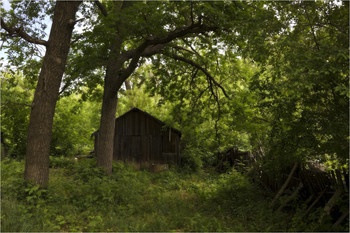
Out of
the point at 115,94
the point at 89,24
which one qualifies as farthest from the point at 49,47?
the point at 115,94

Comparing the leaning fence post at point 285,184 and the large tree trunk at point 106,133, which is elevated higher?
the large tree trunk at point 106,133

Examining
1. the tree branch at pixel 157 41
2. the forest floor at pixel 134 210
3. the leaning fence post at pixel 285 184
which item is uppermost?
the tree branch at pixel 157 41

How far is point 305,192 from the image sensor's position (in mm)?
8938

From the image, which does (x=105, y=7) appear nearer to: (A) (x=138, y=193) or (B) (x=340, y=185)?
(A) (x=138, y=193)

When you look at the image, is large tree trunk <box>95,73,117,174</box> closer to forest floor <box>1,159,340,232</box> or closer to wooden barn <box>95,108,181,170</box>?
forest floor <box>1,159,340,232</box>

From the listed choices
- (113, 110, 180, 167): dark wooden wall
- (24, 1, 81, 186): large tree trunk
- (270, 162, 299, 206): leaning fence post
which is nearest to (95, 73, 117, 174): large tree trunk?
(24, 1, 81, 186): large tree trunk

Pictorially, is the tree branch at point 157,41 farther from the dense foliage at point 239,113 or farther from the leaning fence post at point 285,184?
the leaning fence post at point 285,184

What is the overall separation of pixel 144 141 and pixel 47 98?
10.8m

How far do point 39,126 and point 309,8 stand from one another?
869 cm

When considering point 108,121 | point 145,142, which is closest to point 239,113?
point 108,121

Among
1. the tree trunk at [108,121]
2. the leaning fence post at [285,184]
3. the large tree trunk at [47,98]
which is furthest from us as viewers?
the tree trunk at [108,121]

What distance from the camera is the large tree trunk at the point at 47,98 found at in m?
9.40

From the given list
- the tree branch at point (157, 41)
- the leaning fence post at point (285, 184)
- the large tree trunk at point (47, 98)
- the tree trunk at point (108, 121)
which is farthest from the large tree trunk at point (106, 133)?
the leaning fence post at point (285, 184)

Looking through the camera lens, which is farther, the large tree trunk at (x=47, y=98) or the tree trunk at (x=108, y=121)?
the tree trunk at (x=108, y=121)
